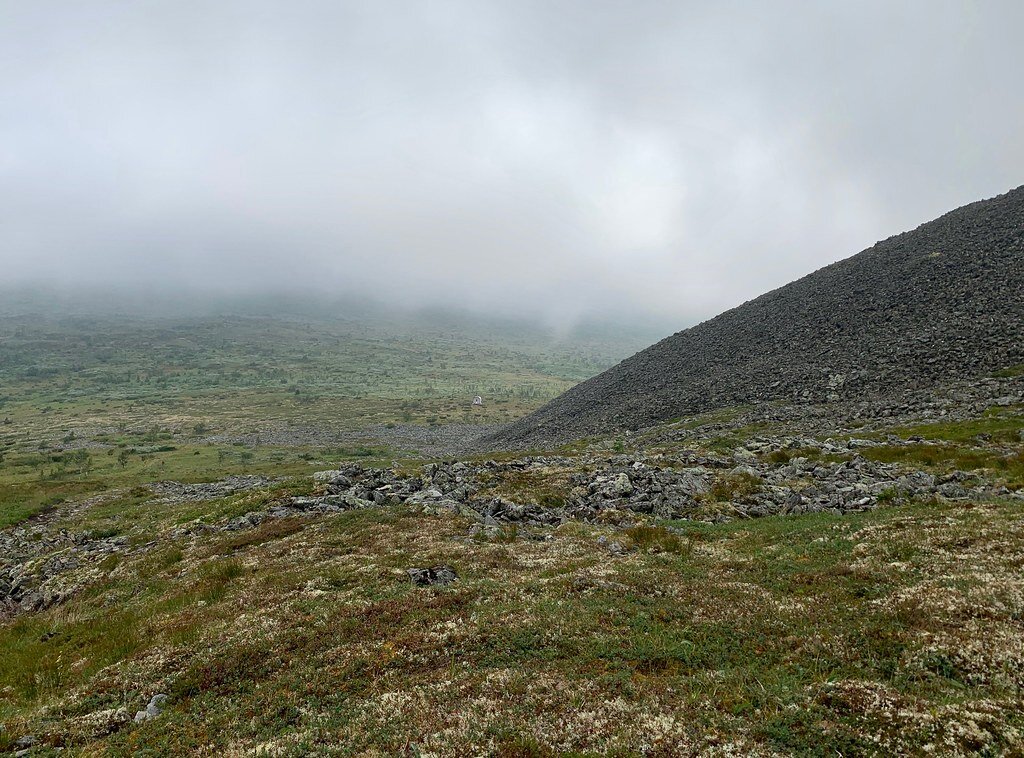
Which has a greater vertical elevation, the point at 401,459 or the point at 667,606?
the point at 667,606

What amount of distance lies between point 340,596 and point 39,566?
2912 cm

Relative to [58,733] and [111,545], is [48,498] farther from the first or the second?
[58,733]

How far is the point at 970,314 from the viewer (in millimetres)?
59656

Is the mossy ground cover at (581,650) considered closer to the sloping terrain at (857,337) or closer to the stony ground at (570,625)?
the stony ground at (570,625)

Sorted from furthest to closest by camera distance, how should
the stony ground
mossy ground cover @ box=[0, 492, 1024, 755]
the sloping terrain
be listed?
the sloping terrain → the stony ground → mossy ground cover @ box=[0, 492, 1024, 755]

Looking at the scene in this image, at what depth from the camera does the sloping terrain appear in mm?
57094

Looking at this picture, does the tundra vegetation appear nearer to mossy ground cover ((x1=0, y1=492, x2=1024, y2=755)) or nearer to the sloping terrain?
mossy ground cover ((x1=0, y1=492, x2=1024, y2=755))

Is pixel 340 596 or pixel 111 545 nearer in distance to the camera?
pixel 340 596

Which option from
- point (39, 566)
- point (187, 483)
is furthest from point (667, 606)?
point (187, 483)

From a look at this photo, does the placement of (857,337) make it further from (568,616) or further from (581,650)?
(581,650)

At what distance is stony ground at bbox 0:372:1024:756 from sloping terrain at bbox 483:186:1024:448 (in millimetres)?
25920

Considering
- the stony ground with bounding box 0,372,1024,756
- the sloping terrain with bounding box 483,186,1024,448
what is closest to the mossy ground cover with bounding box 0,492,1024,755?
the stony ground with bounding box 0,372,1024,756

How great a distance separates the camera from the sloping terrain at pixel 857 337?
187ft

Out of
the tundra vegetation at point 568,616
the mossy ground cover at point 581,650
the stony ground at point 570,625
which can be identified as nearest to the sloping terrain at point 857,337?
the tundra vegetation at point 568,616
